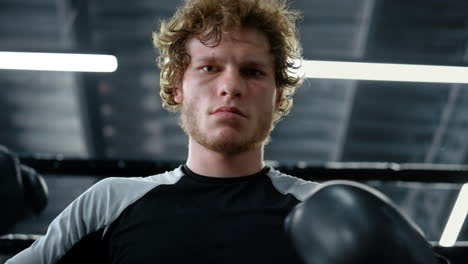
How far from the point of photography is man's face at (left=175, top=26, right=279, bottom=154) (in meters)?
1.19

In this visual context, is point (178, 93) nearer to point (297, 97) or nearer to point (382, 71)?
point (382, 71)

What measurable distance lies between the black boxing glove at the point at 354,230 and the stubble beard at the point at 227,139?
0.41 metres

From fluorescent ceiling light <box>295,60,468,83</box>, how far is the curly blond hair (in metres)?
0.68

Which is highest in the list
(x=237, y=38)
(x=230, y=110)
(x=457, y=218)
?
(x=237, y=38)

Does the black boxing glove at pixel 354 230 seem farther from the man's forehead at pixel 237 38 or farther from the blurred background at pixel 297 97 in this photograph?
the blurred background at pixel 297 97

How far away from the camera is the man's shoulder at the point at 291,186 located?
48.5 inches

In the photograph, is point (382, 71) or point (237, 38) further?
point (382, 71)

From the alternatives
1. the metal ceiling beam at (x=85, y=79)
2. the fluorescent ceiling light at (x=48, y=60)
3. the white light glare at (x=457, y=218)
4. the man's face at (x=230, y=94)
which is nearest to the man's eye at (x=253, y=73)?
the man's face at (x=230, y=94)

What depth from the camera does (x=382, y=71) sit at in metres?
2.39

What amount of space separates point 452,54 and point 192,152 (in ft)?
11.2

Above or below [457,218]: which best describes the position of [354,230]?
above

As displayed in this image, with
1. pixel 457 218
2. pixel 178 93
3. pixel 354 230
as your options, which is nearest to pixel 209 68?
pixel 178 93

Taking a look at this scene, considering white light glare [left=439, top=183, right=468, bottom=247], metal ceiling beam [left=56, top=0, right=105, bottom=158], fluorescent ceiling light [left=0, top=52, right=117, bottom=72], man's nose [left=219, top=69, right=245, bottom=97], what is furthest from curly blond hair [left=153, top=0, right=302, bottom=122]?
metal ceiling beam [left=56, top=0, right=105, bottom=158]

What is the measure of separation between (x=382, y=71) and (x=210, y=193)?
1584 millimetres
